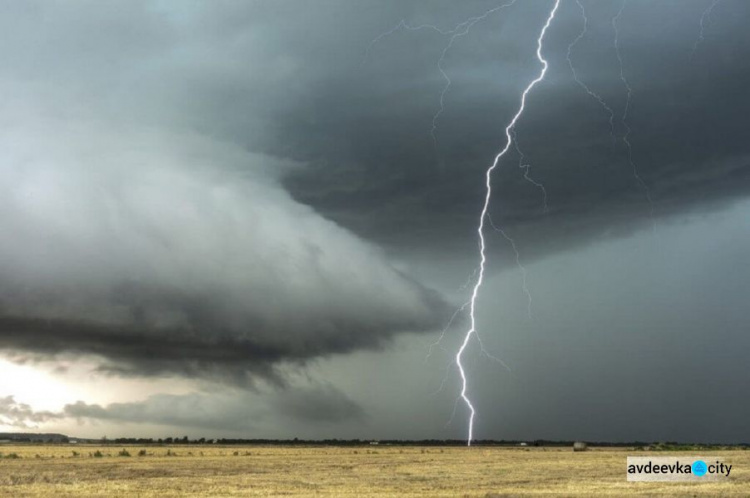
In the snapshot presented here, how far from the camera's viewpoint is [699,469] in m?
38.9

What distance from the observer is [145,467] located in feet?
156

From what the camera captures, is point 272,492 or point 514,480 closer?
point 272,492

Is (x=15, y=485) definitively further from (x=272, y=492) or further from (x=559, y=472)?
(x=559, y=472)

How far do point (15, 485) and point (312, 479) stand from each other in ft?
45.6

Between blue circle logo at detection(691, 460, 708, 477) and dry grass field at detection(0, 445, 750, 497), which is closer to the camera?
dry grass field at detection(0, 445, 750, 497)

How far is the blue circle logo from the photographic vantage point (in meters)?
38.0

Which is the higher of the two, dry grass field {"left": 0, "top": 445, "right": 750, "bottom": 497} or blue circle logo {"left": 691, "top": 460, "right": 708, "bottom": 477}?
blue circle logo {"left": 691, "top": 460, "right": 708, "bottom": 477}

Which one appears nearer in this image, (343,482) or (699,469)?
(343,482)

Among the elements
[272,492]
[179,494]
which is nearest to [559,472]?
[272,492]

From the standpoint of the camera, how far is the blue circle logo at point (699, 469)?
38.0 meters

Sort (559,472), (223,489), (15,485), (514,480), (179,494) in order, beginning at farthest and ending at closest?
1. (559,472)
2. (514,480)
3. (15,485)
4. (223,489)
5. (179,494)

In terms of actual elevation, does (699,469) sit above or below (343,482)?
above

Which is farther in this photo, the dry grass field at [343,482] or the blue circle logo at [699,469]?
the blue circle logo at [699,469]

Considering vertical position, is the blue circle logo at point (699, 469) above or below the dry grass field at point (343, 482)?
above
